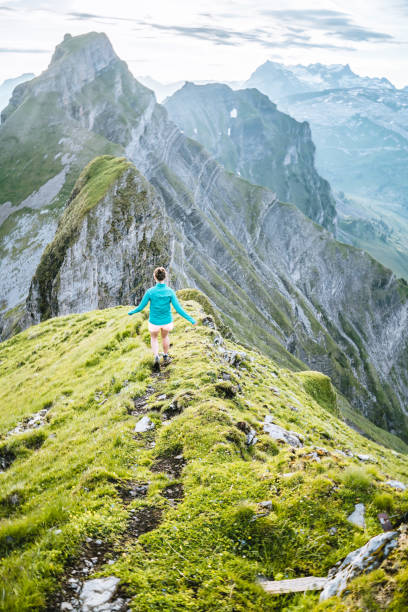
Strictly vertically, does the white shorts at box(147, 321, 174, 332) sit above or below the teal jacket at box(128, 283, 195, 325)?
below

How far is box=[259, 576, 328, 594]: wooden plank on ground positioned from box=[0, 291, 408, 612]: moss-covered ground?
13cm

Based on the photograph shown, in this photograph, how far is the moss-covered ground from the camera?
21.5ft

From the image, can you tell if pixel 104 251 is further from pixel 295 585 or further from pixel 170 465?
pixel 295 585

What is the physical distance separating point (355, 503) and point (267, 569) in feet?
8.05

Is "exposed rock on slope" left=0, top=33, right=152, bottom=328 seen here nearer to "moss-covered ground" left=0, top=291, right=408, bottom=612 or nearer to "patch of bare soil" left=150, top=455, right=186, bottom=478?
"moss-covered ground" left=0, top=291, right=408, bottom=612

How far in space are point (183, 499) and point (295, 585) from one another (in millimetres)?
3138

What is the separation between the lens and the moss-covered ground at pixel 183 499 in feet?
21.5

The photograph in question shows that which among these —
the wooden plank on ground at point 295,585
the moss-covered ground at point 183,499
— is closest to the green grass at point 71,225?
the moss-covered ground at point 183,499

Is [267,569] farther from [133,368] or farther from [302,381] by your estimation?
[302,381]

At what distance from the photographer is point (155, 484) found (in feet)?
31.6

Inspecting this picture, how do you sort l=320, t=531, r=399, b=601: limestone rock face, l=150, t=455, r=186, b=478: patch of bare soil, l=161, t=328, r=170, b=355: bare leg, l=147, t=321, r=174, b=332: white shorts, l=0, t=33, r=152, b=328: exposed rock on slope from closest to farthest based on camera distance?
l=320, t=531, r=399, b=601: limestone rock face
l=150, t=455, r=186, b=478: patch of bare soil
l=147, t=321, r=174, b=332: white shorts
l=161, t=328, r=170, b=355: bare leg
l=0, t=33, r=152, b=328: exposed rock on slope

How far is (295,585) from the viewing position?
663cm

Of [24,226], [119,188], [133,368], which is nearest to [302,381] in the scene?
[133,368]

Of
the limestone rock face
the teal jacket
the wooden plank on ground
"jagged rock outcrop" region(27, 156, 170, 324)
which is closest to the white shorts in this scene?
the teal jacket
